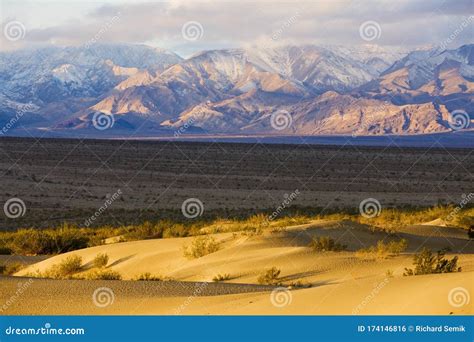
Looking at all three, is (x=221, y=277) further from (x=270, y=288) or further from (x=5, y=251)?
(x=5, y=251)

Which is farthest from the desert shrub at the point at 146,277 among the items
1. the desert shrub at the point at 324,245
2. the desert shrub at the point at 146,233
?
the desert shrub at the point at 146,233

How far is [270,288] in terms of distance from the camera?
14250 millimetres

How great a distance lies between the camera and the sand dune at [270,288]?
1145 centimetres

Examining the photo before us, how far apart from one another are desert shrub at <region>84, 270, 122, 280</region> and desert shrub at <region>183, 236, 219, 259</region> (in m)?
1.76

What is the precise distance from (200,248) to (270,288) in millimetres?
4849

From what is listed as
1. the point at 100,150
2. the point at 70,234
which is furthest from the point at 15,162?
the point at 70,234

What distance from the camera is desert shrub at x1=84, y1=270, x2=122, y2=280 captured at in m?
17.0

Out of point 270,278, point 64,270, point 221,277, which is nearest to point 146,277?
point 221,277

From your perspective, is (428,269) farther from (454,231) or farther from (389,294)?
(454,231)

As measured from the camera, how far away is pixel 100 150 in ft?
290

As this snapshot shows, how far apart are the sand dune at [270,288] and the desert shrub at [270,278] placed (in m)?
0.19

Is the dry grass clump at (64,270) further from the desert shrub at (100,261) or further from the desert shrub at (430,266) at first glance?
the desert shrub at (430,266)

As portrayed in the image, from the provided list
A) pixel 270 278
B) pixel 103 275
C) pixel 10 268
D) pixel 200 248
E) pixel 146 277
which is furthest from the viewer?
pixel 10 268

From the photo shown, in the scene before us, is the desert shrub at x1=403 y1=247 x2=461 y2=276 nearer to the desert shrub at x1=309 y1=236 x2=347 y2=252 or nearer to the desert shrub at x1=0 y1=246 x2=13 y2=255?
the desert shrub at x1=309 y1=236 x2=347 y2=252
